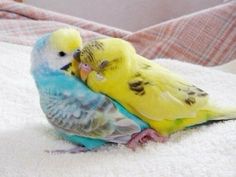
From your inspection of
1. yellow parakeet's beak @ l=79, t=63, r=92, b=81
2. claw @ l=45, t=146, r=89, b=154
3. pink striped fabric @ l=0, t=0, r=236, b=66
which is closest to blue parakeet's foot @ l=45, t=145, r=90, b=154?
claw @ l=45, t=146, r=89, b=154

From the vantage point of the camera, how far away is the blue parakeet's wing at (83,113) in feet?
2.08

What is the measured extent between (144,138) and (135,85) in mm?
83

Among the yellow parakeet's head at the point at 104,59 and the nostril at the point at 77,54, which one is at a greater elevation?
the yellow parakeet's head at the point at 104,59

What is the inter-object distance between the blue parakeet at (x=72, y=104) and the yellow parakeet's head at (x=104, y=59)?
0.07 ft

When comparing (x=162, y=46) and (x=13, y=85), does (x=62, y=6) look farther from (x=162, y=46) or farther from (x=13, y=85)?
(x=13, y=85)

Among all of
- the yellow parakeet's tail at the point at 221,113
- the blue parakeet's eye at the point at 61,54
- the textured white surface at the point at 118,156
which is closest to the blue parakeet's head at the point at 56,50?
the blue parakeet's eye at the point at 61,54

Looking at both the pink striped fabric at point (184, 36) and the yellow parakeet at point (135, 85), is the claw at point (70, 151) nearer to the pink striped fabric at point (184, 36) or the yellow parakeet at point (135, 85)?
the yellow parakeet at point (135, 85)

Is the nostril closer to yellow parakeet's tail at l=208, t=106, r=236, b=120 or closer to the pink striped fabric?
yellow parakeet's tail at l=208, t=106, r=236, b=120

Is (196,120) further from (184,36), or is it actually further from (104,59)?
(184,36)

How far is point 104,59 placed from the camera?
65 centimetres

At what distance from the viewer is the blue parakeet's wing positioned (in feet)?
2.08

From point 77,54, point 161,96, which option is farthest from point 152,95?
point 77,54

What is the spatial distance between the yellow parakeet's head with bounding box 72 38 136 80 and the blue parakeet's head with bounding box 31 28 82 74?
2 cm

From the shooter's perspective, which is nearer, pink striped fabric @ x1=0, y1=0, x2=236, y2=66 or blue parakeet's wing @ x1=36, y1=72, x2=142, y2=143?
blue parakeet's wing @ x1=36, y1=72, x2=142, y2=143
